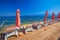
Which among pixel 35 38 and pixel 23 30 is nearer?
pixel 35 38

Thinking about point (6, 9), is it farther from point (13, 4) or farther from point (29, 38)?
point (29, 38)

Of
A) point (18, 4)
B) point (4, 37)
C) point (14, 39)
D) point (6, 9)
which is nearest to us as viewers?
point (4, 37)

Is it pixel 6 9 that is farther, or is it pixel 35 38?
pixel 6 9

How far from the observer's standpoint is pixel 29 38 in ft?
22.3

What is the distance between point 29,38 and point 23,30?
4.57ft

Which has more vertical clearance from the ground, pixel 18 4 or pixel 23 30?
pixel 18 4

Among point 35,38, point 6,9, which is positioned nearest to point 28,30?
point 35,38

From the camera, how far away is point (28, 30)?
8.57 m

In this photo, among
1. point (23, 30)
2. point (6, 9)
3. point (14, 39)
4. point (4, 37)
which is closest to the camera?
point (4, 37)

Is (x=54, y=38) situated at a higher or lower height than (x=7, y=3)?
lower

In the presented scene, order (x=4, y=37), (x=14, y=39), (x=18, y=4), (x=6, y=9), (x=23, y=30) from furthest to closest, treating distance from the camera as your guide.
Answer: (x=6, y=9) < (x=18, y=4) < (x=23, y=30) < (x=14, y=39) < (x=4, y=37)

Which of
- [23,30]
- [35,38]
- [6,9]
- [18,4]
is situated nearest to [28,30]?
[23,30]

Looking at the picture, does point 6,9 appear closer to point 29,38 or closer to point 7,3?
point 7,3

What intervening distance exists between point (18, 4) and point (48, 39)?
200 ft
